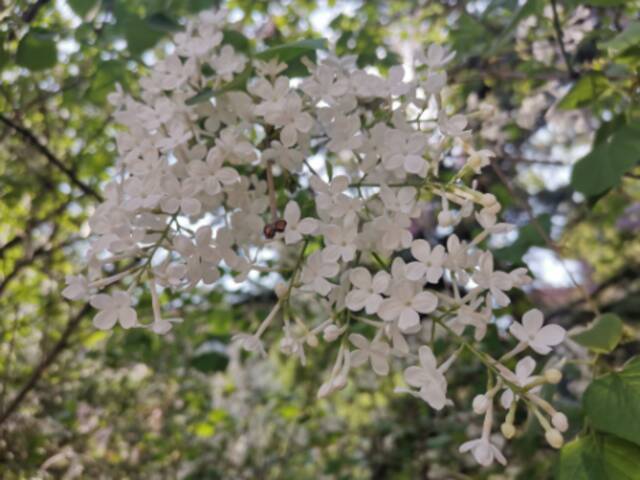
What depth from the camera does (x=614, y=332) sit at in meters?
0.89

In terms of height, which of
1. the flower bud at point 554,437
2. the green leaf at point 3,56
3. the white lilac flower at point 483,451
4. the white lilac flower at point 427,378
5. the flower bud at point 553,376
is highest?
the green leaf at point 3,56

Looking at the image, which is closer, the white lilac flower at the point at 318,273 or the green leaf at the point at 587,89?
the white lilac flower at the point at 318,273

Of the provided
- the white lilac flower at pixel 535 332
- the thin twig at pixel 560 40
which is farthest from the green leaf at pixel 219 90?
the thin twig at pixel 560 40

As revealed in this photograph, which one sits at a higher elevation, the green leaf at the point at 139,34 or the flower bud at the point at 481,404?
the green leaf at the point at 139,34

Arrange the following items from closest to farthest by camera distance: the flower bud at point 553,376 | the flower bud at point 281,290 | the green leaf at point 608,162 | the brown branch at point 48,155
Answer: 1. the flower bud at point 553,376
2. the flower bud at point 281,290
3. the green leaf at point 608,162
4. the brown branch at point 48,155

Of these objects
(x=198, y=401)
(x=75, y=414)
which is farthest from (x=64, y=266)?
(x=198, y=401)

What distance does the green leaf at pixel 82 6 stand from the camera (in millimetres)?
1218

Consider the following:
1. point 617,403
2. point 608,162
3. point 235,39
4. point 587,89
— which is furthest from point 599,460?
point 235,39

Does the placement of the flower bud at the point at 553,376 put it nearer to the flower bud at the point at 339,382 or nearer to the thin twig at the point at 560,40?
the flower bud at the point at 339,382

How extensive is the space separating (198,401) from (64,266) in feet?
2.08

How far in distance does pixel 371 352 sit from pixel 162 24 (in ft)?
2.41

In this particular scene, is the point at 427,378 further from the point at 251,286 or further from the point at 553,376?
the point at 251,286

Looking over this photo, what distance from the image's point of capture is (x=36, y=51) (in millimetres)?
1244

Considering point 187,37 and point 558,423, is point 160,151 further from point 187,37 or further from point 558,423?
point 558,423
